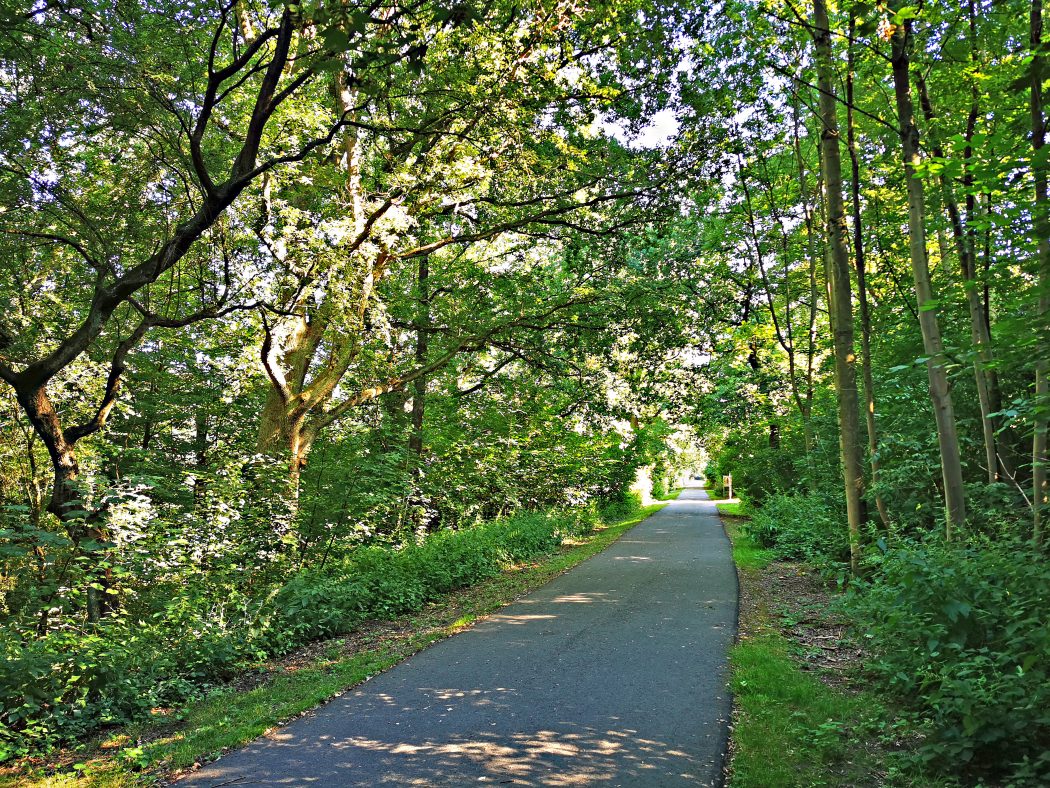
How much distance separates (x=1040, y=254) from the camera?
439 centimetres

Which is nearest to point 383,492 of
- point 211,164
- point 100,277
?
point 100,277

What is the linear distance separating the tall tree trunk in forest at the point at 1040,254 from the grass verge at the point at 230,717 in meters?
6.04

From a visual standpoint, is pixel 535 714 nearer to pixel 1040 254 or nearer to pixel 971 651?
pixel 971 651

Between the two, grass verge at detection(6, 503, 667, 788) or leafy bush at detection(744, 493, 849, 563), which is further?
leafy bush at detection(744, 493, 849, 563)

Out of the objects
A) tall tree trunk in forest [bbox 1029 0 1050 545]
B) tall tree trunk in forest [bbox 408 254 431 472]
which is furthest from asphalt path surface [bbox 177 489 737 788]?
tall tree trunk in forest [bbox 408 254 431 472]

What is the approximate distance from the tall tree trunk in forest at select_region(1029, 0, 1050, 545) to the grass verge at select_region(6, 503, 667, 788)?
6.04 meters

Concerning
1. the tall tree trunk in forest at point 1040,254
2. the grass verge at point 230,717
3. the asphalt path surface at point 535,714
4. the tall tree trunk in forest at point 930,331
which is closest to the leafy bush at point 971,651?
the tall tree trunk in forest at point 1040,254

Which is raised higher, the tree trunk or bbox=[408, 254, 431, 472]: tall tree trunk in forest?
bbox=[408, 254, 431, 472]: tall tree trunk in forest

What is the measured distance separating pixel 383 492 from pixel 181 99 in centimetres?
611

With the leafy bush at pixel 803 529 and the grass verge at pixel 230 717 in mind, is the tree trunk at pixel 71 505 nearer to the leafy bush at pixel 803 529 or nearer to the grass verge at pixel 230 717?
the grass verge at pixel 230 717

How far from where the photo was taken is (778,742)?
418 cm

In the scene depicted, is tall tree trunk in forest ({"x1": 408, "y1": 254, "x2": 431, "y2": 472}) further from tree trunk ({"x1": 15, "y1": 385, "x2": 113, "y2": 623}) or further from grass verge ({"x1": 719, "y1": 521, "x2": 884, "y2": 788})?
grass verge ({"x1": 719, "y1": 521, "x2": 884, "y2": 788})

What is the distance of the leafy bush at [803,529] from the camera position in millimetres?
9977

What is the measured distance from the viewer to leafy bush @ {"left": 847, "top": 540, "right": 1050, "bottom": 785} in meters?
3.35
